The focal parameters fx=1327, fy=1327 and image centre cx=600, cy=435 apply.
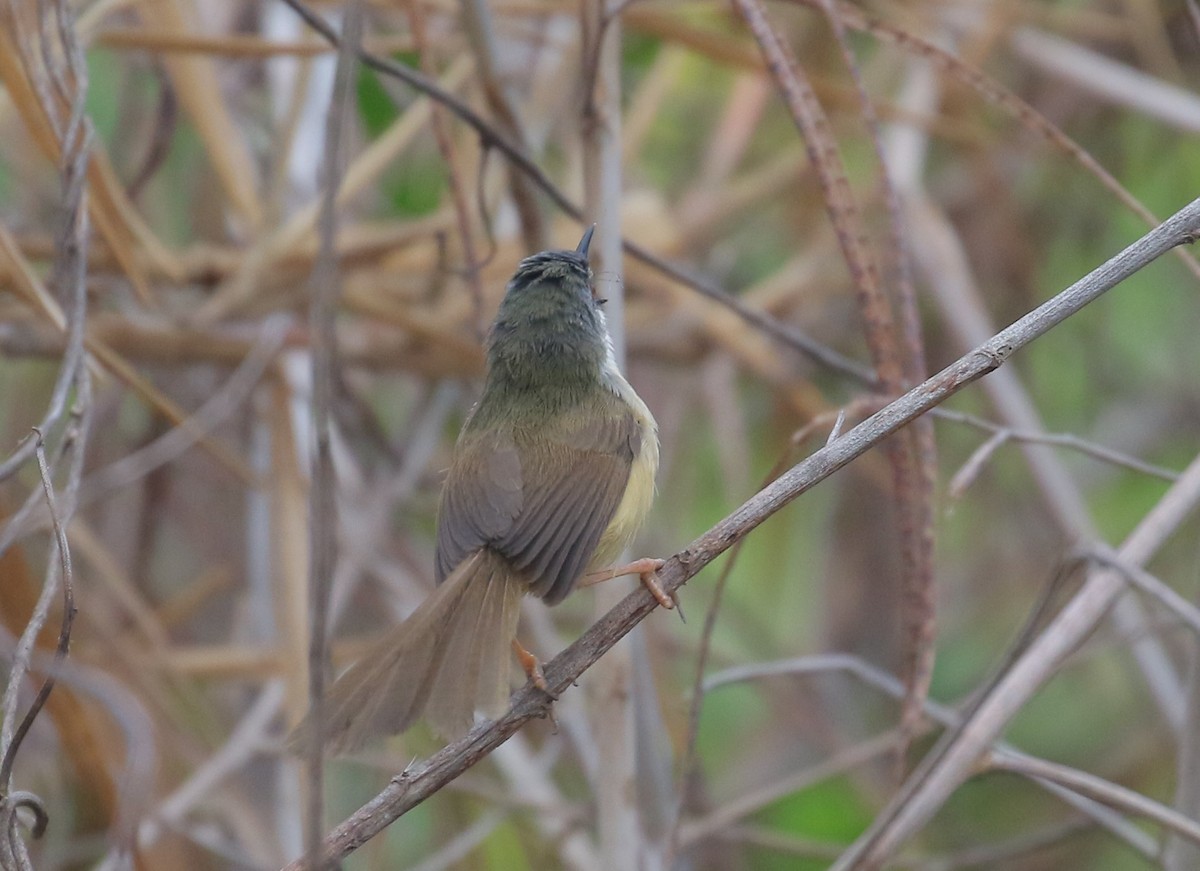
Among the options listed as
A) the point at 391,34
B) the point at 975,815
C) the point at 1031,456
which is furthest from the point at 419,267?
the point at 975,815

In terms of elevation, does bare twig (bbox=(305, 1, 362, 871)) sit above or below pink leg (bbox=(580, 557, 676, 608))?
below

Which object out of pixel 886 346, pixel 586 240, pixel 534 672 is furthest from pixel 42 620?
pixel 886 346

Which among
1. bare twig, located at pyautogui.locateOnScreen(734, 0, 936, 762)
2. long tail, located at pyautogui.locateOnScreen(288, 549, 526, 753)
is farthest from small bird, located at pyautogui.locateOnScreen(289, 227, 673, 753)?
bare twig, located at pyautogui.locateOnScreen(734, 0, 936, 762)

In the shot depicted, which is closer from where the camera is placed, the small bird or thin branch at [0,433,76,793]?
thin branch at [0,433,76,793]

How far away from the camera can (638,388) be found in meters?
3.91

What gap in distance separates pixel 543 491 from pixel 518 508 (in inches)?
2.9

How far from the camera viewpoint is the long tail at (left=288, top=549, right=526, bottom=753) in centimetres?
157

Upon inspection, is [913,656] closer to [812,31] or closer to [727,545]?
[727,545]

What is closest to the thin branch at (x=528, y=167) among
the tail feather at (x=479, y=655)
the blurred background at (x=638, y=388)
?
the blurred background at (x=638, y=388)

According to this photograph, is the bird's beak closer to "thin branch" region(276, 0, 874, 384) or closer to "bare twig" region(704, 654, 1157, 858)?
"thin branch" region(276, 0, 874, 384)

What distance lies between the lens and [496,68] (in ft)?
7.75

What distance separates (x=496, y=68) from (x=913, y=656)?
1240 millimetres

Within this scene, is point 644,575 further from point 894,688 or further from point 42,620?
point 42,620

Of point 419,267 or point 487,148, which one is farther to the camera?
point 419,267
